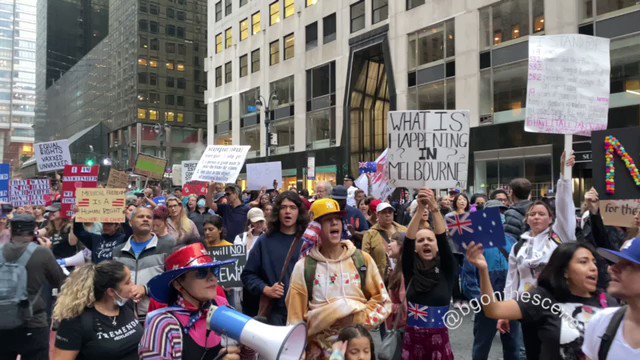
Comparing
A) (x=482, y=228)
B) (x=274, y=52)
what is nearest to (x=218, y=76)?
(x=274, y=52)

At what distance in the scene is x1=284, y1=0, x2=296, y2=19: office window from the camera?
1511 inches

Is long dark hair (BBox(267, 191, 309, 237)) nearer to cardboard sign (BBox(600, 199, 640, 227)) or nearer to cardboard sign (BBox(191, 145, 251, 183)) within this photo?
cardboard sign (BBox(600, 199, 640, 227))

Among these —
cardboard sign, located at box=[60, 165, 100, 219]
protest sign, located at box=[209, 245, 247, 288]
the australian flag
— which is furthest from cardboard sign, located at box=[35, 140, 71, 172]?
the australian flag

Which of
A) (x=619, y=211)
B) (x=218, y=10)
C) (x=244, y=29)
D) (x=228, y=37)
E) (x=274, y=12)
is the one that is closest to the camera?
(x=619, y=211)

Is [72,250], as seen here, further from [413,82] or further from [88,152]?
[88,152]

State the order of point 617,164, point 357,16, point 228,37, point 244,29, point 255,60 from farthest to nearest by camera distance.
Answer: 1. point 228,37
2. point 244,29
3. point 255,60
4. point 357,16
5. point 617,164

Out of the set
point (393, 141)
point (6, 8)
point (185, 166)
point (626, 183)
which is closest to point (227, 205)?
point (393, 141)

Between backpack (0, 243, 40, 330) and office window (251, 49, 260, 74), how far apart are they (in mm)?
38177

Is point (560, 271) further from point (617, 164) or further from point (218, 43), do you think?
point (218, 43)

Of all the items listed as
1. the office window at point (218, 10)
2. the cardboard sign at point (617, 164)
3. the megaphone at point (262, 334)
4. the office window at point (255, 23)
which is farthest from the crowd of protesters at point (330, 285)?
the office window at point (218, 10)

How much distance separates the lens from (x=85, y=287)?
3311mm

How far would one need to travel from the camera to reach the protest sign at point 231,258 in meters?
5.31

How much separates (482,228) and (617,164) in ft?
7.56

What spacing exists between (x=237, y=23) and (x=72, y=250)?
40039mm
